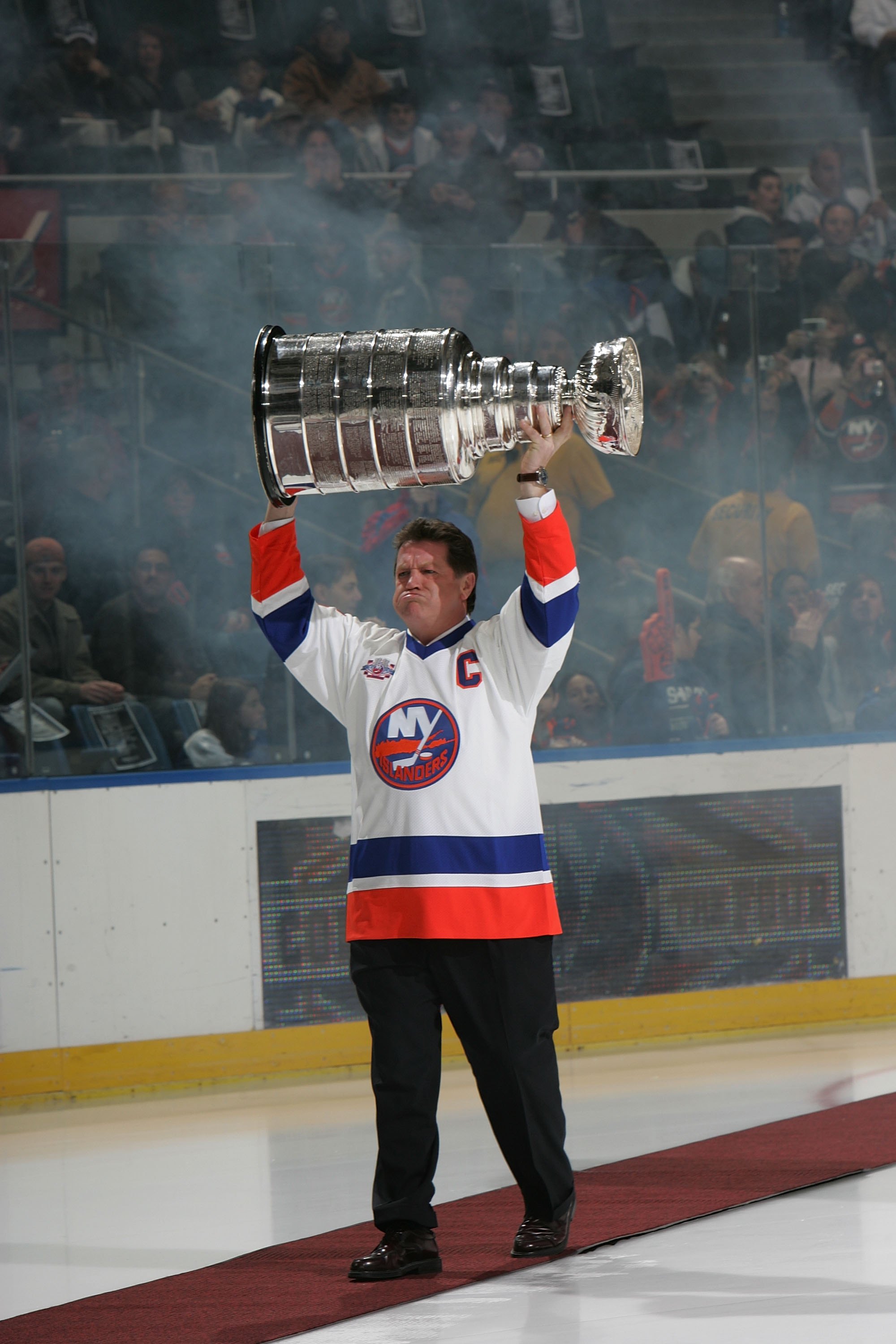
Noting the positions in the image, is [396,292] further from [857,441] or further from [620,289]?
[857,441]

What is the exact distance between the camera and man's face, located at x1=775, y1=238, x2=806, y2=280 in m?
5.88

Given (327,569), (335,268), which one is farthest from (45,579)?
(335,268)

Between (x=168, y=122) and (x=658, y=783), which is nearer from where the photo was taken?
(x=658, y=783)

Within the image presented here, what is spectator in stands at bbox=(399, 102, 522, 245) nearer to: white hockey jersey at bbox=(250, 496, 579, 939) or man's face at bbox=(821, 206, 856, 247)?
man's face at bbox=(821, 206, 856, 247)

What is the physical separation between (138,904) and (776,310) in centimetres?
333

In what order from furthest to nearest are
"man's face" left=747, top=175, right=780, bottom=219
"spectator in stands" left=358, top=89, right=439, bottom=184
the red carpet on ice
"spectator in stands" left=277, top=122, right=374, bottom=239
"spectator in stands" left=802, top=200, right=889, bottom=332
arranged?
"man's face" left=747, top=175, right=780, bottom=219 < "spectator in stands" left=358, top=89, right=439, bottom=184 < "spectator in stands" left=277, top=122, right=374, bottom=239 < "spectator in stands" left=802, top=200, right=889, bottom=332 < the red carpet on ice

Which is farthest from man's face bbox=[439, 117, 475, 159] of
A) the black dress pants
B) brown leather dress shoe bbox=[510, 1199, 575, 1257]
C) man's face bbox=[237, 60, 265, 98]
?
brown leather dress shoe bbox=[510, 1199, 575, 1257]

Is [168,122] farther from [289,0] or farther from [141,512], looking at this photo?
[141,512]

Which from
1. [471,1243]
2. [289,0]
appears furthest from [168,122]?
[471,1243]

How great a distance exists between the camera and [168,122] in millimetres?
7004

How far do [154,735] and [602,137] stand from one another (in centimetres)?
455

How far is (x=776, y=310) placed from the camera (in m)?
5.91

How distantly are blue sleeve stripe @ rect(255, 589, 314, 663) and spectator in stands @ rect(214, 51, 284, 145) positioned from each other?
190 inches

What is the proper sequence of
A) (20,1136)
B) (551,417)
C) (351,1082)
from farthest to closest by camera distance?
(351,1082)
(20,1136)
(551,417)
